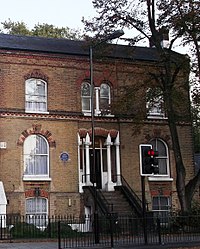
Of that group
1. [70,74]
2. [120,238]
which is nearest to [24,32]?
[70,74]

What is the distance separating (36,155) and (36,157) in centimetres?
12

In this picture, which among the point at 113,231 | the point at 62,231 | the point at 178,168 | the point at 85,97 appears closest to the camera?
the point at 113,231

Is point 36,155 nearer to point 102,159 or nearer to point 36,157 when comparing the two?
point 36,157

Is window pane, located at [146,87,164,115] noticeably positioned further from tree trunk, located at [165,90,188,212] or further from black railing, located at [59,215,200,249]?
black railing, located at [59,215,200,249]

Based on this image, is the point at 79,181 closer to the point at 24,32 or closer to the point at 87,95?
the point at 87,95

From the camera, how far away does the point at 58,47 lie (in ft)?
110

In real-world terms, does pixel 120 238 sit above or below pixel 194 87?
below

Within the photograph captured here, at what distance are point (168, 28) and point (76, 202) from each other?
1149cm

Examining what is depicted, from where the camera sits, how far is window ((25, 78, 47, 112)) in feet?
103

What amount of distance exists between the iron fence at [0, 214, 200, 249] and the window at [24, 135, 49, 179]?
353 cm

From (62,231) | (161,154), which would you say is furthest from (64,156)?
(62,231)

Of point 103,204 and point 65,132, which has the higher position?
point 65,132

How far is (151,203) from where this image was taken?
109 ft

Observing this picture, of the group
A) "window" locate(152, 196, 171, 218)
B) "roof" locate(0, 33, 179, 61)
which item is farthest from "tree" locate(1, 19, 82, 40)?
"window" locate(152, 196, 171, 218)
